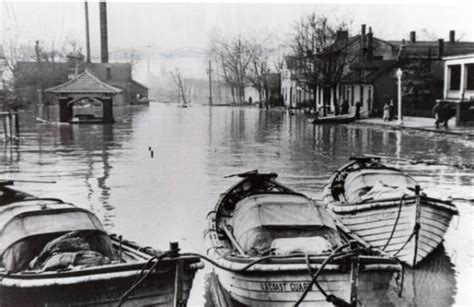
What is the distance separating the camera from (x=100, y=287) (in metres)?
7.18

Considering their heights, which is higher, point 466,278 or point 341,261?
point 341,261

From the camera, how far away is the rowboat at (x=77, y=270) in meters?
7.14

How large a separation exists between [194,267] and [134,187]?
40.8 feet

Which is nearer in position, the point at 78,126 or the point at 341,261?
the point at 341,261

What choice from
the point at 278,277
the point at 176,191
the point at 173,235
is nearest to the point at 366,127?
the point at 176,191

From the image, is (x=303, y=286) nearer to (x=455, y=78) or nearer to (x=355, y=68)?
(x=455, y=78)

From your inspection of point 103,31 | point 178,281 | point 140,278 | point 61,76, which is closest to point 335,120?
point 178,281

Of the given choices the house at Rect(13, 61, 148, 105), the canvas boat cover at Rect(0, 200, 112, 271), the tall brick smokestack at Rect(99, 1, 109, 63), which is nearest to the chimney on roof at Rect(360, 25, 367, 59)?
the house at Rect(13, 61, 148, 105)

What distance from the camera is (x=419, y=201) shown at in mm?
11070

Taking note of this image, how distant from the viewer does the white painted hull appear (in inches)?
440

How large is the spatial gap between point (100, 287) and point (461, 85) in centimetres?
4292

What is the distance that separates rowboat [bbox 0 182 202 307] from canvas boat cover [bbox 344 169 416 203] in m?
5.99

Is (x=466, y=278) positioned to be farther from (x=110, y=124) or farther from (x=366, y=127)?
(x=110, y=124)

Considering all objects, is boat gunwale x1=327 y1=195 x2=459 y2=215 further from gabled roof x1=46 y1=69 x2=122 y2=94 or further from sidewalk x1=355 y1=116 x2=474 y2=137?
gabled roof x1=46 y1=69 x2=122 y2=94
